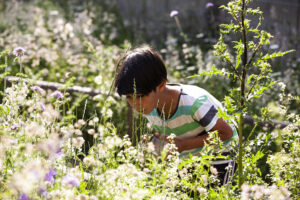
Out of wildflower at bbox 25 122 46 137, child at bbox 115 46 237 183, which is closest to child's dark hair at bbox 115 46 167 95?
child at bbox 115 46 237 183

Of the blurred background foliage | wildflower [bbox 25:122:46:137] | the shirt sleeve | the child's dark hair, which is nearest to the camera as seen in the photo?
wildflower [bbox 25:122:46:137]

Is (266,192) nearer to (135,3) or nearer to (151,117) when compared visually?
(151,117)

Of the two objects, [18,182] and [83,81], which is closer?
[18,182]

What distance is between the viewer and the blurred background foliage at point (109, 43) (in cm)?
426

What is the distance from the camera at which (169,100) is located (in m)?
2.75

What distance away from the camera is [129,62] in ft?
8.13

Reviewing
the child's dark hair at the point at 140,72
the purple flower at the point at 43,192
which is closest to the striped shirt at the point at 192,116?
the child's dark hair at the point at 140,72

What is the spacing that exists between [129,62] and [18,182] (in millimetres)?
1571

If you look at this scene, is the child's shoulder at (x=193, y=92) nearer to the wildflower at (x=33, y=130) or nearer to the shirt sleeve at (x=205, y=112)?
the shirt sleeve at (x=205, y=112)

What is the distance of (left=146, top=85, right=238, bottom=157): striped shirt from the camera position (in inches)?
102

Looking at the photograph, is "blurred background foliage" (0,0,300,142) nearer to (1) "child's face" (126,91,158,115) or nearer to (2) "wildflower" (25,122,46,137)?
(1) "child's face" (126,91,158,115)

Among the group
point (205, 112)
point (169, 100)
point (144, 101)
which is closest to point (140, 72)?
point (144, 101)

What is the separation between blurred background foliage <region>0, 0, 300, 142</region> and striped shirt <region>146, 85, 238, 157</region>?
0.26m

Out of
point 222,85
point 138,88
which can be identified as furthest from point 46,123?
point 222,85
